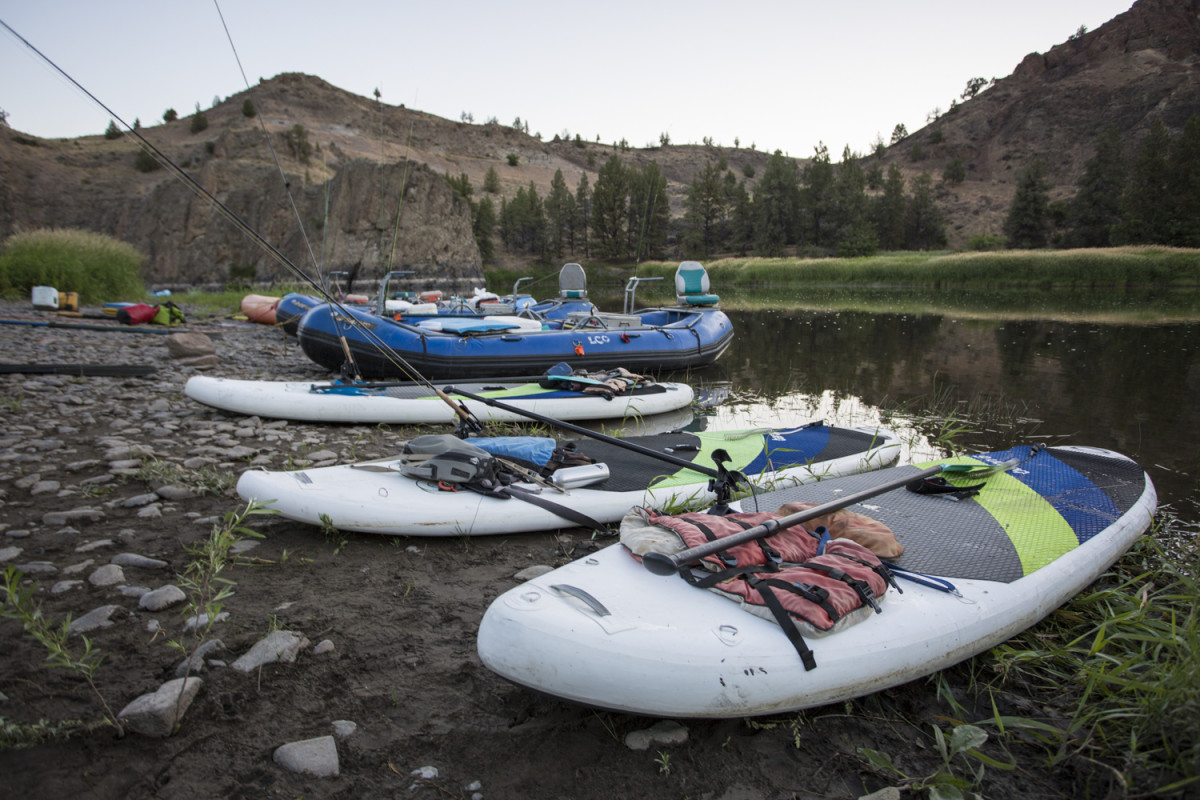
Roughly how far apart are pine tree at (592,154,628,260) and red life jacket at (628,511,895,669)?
4602 centimetres

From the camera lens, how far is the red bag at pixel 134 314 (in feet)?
35.0

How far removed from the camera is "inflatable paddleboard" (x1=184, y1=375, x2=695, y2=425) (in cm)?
524

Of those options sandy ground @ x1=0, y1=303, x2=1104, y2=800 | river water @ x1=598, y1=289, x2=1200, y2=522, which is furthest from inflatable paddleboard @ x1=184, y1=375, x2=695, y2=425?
sandy ground @ x1=0, y1=303, x2=1104, y2=800

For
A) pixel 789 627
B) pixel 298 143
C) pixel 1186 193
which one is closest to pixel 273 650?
pixel 789 627

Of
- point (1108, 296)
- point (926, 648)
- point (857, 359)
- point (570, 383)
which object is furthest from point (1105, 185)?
point (926, 648)

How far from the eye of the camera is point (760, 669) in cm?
174

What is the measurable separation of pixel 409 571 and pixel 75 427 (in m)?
3.60

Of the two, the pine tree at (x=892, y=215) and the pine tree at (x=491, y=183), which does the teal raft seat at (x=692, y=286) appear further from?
the pine tree at (x=491, y=183)

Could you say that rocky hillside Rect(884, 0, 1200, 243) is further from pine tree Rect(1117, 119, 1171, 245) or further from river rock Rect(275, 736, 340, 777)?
river rock Rect(275, 736, 340, 777)

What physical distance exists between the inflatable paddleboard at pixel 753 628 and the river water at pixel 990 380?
221cm

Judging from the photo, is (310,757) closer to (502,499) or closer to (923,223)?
(502,499)

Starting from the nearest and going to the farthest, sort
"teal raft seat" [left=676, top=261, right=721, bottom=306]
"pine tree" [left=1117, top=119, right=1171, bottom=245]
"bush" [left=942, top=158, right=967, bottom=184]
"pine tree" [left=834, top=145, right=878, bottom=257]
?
"teal raft seat" [left=676, top=261, right=721, bottom=306] → "pine tree" [left=1117, top=119, right=1171, bottom=245] → "pine tree" [left=834, top=145, right=878, bottom=257] → "bush" [left=942, top=158, right=967, bottom=184]

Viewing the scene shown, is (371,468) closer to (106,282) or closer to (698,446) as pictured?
(698,446)

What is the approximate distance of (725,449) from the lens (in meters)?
4.21
